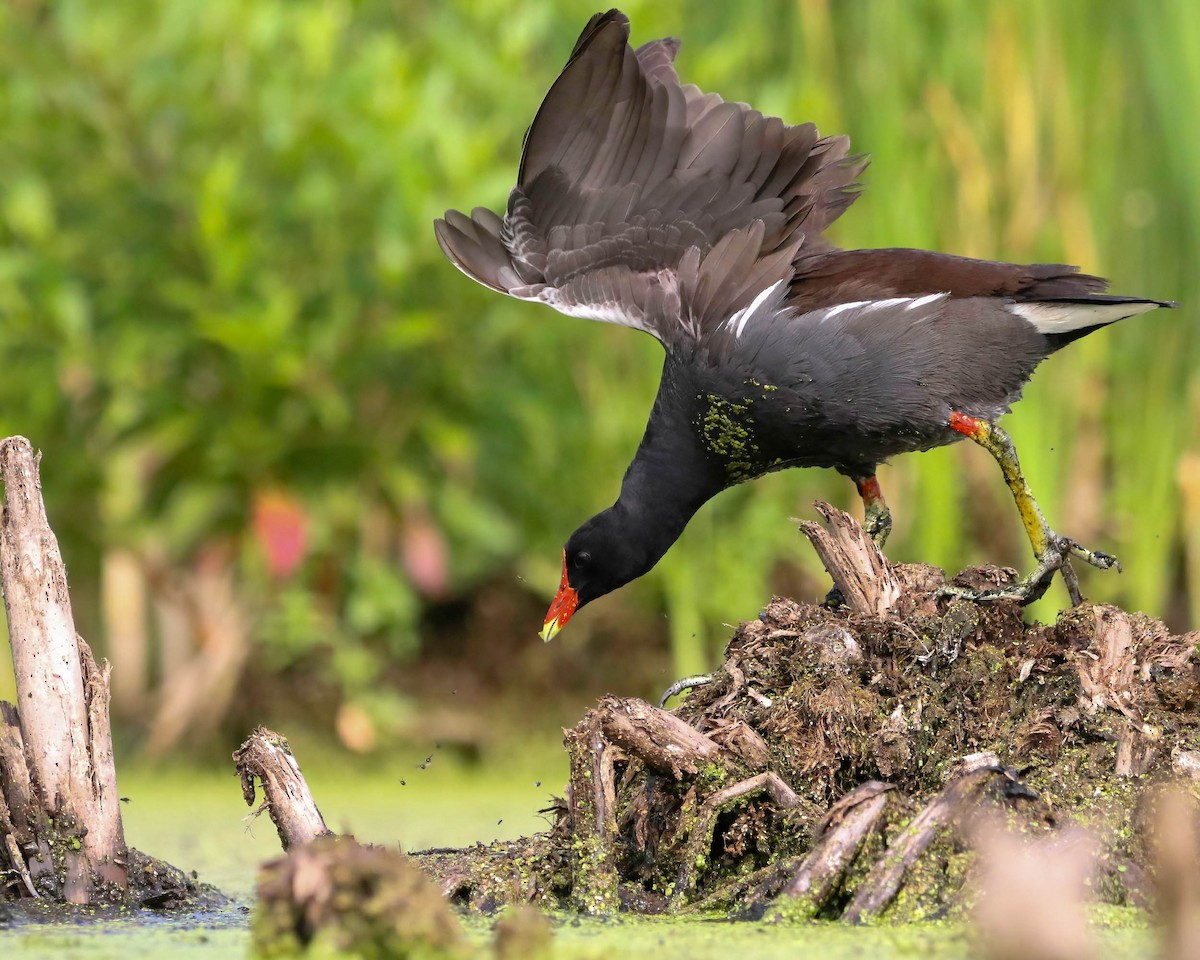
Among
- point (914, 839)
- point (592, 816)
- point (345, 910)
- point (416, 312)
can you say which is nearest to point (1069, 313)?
point (914, 839)

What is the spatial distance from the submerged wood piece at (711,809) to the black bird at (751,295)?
3.66 feet

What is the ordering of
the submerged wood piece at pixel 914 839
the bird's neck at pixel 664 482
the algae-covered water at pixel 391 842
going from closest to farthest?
the algae-covered water at pixel 391 842 → the submerged wood piece at pixel 914 839 → the bird's neck at pixel 664 482

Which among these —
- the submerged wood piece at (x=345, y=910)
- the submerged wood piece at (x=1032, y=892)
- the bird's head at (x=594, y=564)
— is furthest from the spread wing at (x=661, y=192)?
the submerged wood piece at (x=345, y=910)

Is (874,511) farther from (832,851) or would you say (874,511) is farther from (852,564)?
(832,851)

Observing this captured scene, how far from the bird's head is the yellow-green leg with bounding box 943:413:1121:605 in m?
0.94

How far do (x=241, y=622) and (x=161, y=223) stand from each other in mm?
1522

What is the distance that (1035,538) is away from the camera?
13.5 feet

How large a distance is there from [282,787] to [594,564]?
1.43m

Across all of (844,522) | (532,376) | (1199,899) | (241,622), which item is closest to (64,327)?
(241,622)

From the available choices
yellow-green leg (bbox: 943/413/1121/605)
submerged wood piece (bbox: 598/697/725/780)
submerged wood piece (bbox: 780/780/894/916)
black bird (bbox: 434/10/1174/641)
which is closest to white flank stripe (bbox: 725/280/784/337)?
black bird (bbox: 434/10/1174/641)

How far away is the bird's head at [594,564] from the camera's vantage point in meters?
Answer: 4.46

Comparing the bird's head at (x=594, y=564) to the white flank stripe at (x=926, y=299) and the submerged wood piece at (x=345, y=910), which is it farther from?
the submerged wood piece at (x=345, y=910)

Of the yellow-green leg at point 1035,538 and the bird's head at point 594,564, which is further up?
the bird's head at point 594,564

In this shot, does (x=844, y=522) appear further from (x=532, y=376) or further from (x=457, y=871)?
(x=532, y=376)
